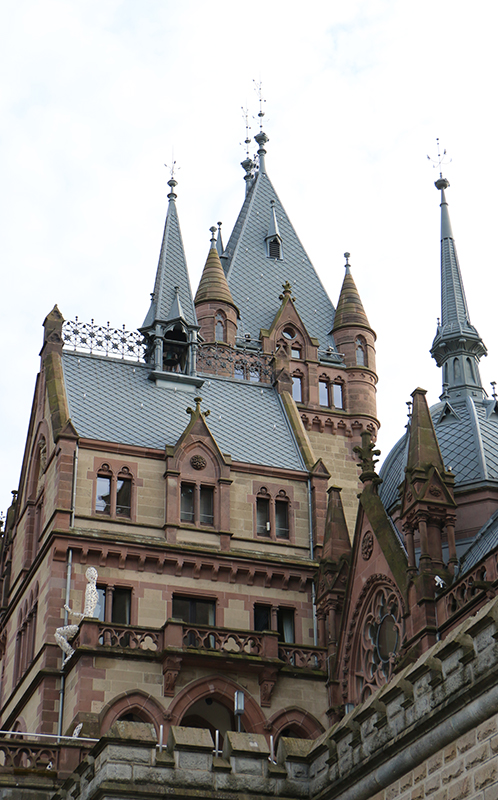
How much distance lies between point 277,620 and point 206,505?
14.8ft

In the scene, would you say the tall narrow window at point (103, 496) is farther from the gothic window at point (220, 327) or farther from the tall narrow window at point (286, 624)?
the gothic window at point (220, 327)

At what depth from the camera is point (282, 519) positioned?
4256 cm

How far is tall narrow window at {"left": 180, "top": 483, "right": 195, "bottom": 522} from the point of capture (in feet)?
135

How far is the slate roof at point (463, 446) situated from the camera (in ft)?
134

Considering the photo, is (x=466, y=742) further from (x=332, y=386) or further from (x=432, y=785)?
(x=332, y=386)

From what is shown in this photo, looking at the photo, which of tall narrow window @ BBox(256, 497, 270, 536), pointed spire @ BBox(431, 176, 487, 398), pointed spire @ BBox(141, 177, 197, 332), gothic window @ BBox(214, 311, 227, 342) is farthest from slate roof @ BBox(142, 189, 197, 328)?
pointed spire @ BBox(431, 176, 487, 398)

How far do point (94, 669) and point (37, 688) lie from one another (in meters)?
2.86

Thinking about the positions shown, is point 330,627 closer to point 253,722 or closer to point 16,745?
point 253,722

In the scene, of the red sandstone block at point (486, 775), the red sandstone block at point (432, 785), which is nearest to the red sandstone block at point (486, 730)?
the red sandstone block at point (486, 775)

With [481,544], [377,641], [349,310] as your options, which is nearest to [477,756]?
[481,544]

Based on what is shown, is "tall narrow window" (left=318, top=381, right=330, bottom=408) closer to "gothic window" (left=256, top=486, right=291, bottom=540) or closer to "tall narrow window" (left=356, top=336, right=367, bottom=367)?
"tall narrow window" (left=356, top=336, right=367, bottom=367)

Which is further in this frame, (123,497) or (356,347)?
(356,347)

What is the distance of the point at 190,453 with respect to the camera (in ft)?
138

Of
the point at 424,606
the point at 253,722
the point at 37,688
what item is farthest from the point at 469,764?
the point at 37,688
